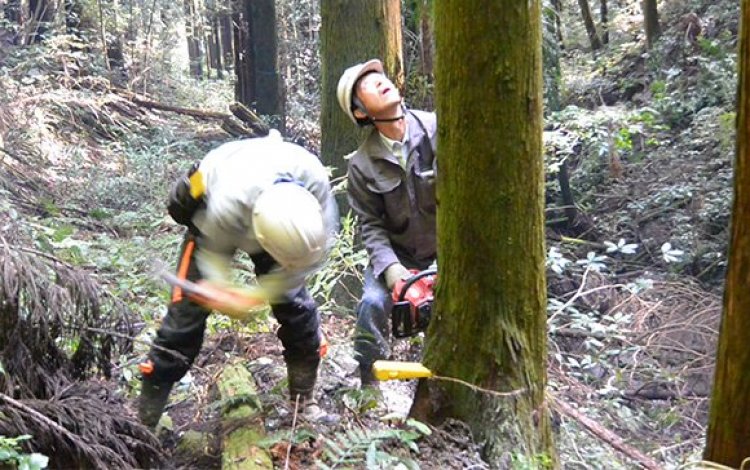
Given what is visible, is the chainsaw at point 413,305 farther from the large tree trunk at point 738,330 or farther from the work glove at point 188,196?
the large tree trunk at point 738,330

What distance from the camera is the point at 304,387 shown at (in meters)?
3.93

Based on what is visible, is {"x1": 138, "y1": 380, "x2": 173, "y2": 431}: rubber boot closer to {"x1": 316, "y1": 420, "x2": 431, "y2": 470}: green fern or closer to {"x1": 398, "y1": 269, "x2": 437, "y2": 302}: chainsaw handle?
{"x1": 316, "y1": 420, "x2": 431, "y2": 470}: green fern

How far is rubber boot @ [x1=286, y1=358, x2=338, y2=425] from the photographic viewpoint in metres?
3.87

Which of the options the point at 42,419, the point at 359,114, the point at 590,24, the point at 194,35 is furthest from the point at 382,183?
the point at 194,35

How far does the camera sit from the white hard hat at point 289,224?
308cm

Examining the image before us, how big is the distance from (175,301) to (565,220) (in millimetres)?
7808

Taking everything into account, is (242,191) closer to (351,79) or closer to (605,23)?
(351,79)

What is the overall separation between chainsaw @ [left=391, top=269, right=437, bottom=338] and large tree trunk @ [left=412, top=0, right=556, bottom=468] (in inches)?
13.6

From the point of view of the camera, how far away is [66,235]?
670cm

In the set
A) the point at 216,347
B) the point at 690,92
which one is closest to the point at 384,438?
the point at 216,347

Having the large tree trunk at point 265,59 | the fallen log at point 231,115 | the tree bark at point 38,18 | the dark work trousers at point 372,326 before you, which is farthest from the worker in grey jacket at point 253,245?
the tree bark at point 38,18

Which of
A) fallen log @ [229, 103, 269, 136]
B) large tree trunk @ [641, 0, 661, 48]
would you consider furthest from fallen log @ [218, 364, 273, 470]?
large tree trunk @ [641, 0, 661, 48]

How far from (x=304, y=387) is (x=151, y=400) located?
75cm

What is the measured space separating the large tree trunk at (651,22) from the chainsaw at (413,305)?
38.4ft
